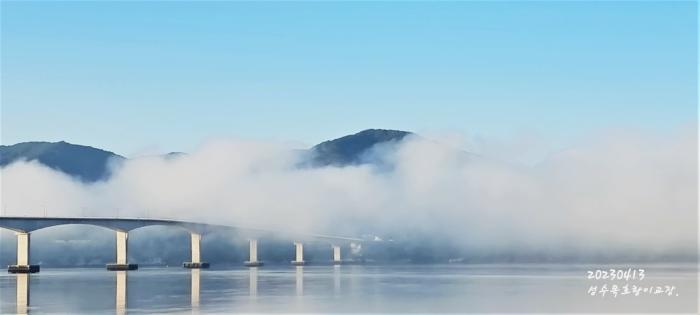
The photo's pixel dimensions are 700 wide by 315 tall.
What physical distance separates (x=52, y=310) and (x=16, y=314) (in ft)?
13.0

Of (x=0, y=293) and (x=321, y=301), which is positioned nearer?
(x=321, y=301)

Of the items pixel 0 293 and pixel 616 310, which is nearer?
pixel 616 310

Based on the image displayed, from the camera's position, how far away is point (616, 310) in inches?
2391

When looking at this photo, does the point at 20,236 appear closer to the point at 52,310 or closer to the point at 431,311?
the point at 52,310

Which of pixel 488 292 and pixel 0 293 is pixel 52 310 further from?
pixel 488 292

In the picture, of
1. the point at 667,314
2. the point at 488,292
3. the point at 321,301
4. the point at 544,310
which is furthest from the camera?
the point at 488,292

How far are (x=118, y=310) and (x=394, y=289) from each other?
114ft

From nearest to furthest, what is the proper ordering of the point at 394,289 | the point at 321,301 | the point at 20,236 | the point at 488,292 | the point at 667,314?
the point at 667,314 → the point at 321,301 → the point at 488,292 → the point at 394,289 → the point at 20,236

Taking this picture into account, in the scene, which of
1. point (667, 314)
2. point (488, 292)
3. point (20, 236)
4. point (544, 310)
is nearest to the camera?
point (667, 314)

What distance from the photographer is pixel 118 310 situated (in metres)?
63.9

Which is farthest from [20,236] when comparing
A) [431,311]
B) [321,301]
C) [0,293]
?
[431,311]

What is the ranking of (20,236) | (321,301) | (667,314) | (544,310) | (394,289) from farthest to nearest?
(20,236) → (394,289) → (321,301) → (544,310) → (667,314)

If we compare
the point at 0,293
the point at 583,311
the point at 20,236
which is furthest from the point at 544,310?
the point at 20,236

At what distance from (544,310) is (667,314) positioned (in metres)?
7.66
